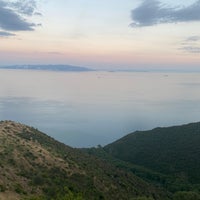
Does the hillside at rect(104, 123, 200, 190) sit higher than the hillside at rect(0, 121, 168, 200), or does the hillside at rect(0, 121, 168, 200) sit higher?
the hillside at rect(0, 121, 168, 200)

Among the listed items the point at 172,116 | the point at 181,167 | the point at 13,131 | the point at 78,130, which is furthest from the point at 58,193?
the point at 172,116

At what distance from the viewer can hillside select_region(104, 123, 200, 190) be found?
46.0 m

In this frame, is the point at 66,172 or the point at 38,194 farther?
the point at 66,172

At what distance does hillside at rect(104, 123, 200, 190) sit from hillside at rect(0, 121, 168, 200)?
17401 millimetres

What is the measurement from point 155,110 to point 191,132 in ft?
252

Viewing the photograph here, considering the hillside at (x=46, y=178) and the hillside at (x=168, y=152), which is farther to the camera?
the hillside at (x=168, y=152)

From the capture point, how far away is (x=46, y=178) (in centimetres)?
1981

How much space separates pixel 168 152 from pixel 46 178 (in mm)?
39580

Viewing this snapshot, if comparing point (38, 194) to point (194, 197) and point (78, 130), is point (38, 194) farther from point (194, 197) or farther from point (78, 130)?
point (78, 130)

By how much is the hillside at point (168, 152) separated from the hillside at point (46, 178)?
57.1 feet

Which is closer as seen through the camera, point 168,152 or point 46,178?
point 46,178

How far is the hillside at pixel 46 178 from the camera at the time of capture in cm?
1705

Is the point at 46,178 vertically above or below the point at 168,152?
above

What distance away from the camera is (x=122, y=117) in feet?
404
